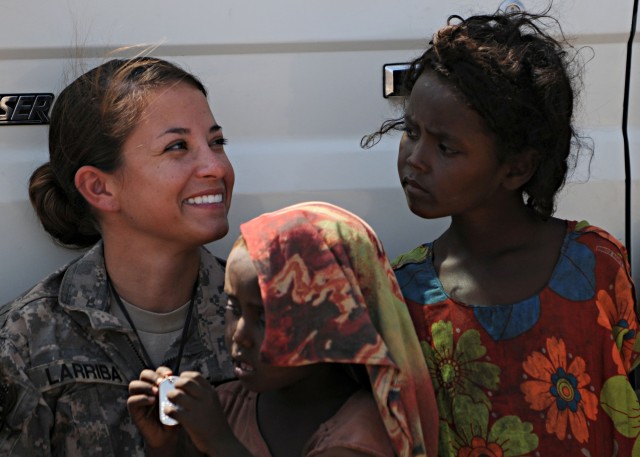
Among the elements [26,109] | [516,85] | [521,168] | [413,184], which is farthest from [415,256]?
[26,109]

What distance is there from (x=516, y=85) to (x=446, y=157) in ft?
0.78

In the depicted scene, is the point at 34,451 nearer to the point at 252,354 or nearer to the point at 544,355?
the point at 252,354

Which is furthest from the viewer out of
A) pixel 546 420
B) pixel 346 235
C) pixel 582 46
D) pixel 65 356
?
pixel 582 46

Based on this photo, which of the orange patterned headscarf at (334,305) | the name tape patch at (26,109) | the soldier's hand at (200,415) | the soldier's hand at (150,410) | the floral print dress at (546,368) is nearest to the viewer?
the orange patterned headscarf at (334,305)

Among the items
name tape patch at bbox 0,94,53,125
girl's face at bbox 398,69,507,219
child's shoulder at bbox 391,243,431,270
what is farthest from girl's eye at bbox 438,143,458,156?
name tape patch at bbox 0,94,53,125

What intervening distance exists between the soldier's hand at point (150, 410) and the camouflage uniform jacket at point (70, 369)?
0.23 m

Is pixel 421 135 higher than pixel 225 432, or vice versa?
pixel 421 135

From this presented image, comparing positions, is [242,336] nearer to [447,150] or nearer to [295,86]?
[447,150]

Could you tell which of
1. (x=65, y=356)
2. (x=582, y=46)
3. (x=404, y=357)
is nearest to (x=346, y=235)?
(x=404, y=357)

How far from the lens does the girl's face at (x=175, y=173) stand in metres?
2.39

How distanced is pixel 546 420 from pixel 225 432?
28.5 inches

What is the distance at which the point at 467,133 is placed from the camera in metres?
2.21

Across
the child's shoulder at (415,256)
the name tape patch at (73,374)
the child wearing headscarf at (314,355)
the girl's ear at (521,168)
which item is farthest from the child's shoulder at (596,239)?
the name tape patch at (73,374)

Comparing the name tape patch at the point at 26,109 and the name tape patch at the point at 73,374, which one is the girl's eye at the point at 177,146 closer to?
the name tape patch at the point at 26,109
